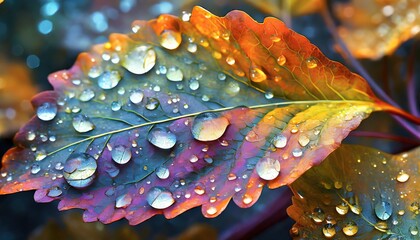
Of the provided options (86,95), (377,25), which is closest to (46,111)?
(86,95)

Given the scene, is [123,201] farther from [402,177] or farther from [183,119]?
[402,177]

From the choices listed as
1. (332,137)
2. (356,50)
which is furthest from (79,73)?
(356,50)

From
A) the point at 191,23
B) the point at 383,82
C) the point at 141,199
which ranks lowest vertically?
Answer: the point at 383,82

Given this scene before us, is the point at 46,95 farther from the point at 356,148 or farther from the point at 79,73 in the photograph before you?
the point at 356,148

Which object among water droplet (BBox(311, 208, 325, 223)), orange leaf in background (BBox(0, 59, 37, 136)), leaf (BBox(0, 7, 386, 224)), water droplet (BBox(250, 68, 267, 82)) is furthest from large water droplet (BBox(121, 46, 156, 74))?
orange leaf in background (BBox(0, 59, 37, 136))

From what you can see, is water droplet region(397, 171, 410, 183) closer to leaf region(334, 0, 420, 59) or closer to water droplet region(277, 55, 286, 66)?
water droplet region(277, 55, 286, 66)

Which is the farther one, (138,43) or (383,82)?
(383,82)

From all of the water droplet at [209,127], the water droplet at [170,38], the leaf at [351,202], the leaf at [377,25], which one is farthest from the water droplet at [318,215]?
the leaf at [377,25]
